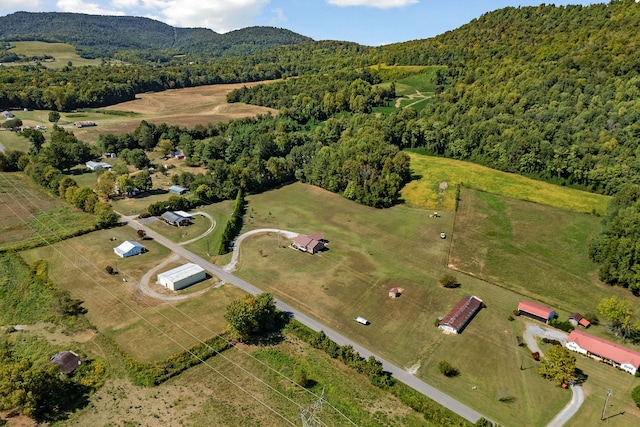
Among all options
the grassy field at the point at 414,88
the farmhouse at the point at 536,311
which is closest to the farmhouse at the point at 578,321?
the farmhouse at the point at 536,311

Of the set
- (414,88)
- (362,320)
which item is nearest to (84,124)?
(414,88)

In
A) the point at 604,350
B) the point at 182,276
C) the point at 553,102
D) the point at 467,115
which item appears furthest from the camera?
the point at 467,115

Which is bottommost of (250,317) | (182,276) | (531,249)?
(182,276)

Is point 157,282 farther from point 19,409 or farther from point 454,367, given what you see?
point 454,367

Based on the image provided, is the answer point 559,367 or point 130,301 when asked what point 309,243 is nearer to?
point 130,301

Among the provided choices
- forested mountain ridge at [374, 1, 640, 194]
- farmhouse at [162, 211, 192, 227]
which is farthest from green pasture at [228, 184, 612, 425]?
forested mountain ridge at [374, 1, 640, 194]

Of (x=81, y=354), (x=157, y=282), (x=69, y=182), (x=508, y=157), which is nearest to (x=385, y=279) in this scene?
(x=157, y=282)
